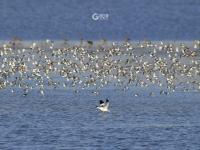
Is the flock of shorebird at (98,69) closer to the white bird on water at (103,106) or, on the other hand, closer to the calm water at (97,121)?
the calm water at (97,121)

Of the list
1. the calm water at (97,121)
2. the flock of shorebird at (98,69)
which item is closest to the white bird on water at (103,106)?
the calm water at (97,121)

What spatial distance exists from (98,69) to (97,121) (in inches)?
487

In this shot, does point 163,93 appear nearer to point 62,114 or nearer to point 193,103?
point 193,103

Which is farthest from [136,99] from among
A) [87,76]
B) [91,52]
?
[91,52]

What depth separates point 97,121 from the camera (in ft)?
145
